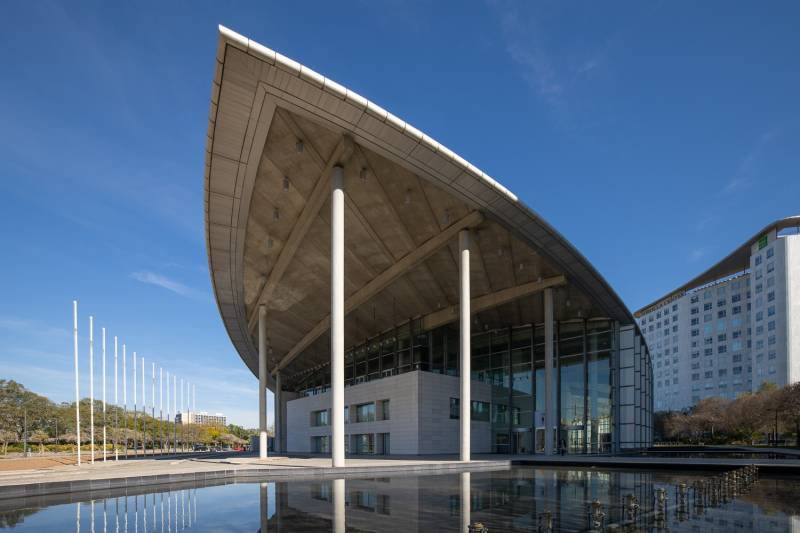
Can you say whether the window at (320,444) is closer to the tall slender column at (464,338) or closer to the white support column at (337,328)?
the tall slender column at (464,338)

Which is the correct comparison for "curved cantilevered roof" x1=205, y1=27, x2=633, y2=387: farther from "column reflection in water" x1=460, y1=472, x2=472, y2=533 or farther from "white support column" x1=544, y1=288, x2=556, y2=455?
"column reflection in water" x1=460, y1=472, x2=472, y2=533

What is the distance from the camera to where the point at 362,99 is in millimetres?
17766

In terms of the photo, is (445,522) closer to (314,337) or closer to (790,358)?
(314,337)

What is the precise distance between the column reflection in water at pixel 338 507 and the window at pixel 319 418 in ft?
104

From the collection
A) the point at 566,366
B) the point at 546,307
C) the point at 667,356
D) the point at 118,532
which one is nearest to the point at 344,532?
the point at 118,532

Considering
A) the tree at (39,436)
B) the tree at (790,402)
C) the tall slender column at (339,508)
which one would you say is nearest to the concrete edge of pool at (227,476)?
the tall slender column at (339,508)

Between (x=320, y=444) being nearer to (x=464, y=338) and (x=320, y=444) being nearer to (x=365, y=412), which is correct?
(x=365, y=412)

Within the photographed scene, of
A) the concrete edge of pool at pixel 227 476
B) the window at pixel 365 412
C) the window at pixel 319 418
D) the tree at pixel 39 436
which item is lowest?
the tree at pixel 39 436

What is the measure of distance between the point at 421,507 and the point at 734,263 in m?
106

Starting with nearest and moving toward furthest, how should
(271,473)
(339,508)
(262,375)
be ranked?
(339,508) < (271,473) < (262,375)

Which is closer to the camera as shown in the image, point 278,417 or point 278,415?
point 278,417

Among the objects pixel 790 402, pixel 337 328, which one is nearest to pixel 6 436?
pixel 337 328

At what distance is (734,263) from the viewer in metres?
100

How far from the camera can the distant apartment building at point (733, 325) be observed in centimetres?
8575
